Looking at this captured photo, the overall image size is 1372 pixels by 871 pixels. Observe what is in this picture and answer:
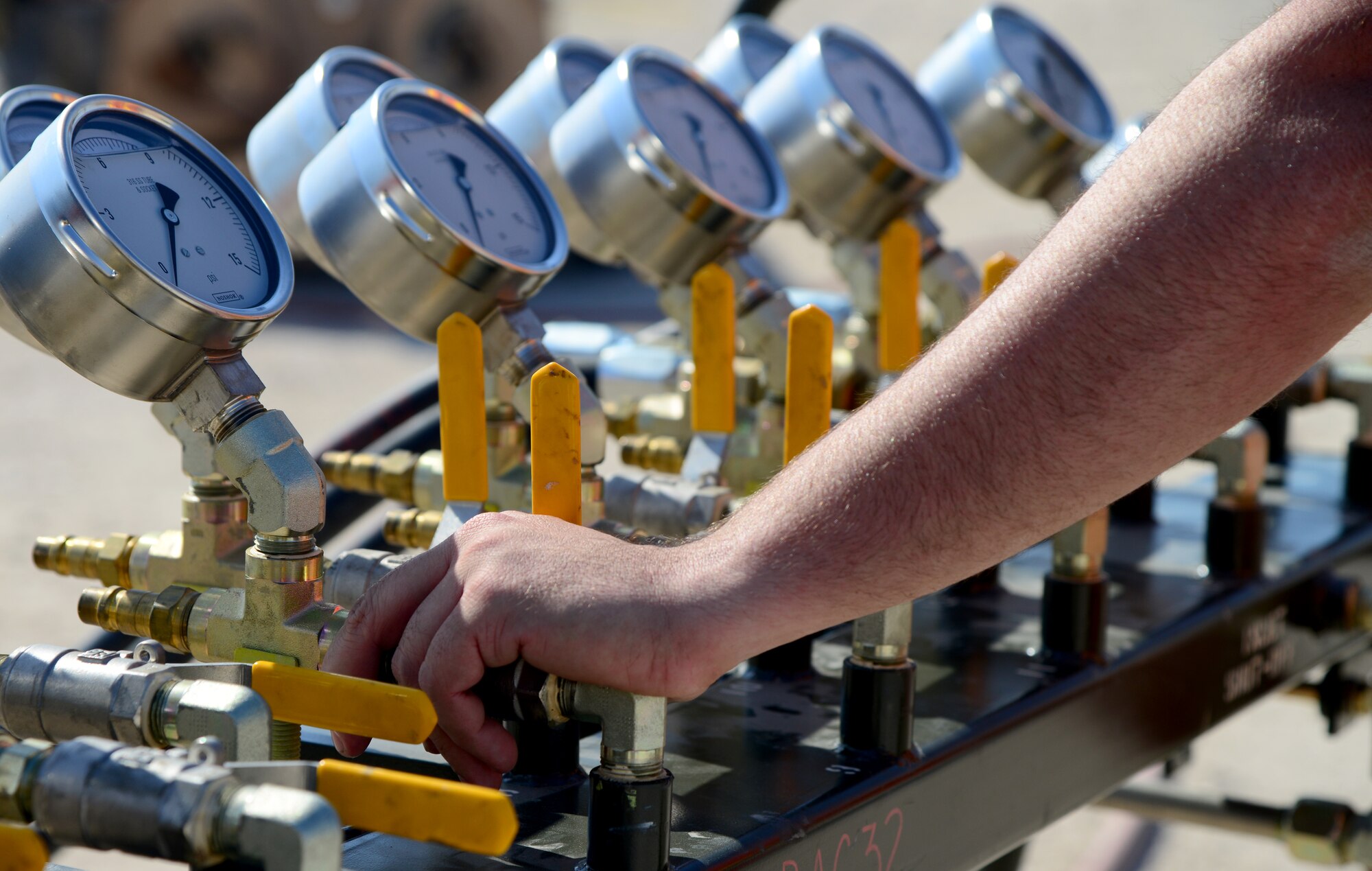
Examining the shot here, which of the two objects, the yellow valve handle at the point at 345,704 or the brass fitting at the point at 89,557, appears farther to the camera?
the brass fitting at the point at 89,557

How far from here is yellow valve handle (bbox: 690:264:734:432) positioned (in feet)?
3.25

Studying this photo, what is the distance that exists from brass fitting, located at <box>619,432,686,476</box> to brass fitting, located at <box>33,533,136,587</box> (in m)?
0.41

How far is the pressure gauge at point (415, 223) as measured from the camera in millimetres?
879

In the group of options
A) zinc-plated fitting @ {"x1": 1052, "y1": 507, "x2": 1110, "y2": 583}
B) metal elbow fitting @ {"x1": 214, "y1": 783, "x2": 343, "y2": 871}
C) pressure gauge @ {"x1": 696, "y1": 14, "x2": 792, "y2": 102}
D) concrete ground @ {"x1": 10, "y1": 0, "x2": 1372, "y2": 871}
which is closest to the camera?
metal elbow fitting @ {"x1": 214, "y1": 783, "x2": 343, "y2": 871}

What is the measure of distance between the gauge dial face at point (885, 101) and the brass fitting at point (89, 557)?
67 cm

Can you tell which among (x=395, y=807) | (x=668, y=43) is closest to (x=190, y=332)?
(x=395, y=807)

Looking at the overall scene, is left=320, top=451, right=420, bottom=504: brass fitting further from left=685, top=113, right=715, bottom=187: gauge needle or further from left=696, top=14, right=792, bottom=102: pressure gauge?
left=696, top=14, right=792, bottom=102: pressure gauge

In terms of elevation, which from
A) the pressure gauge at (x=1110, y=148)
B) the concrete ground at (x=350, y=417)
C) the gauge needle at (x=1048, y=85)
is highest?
the gauge needle at (x=1048, y=85)

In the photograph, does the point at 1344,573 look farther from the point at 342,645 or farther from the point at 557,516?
the point at 342,645

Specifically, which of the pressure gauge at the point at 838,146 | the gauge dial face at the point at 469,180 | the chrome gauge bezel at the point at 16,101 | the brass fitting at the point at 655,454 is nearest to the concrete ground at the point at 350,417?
the pressure gauge at the point at 838,146

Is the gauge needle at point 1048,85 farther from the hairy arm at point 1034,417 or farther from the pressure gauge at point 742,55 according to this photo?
the hairy arm at point 1034,417

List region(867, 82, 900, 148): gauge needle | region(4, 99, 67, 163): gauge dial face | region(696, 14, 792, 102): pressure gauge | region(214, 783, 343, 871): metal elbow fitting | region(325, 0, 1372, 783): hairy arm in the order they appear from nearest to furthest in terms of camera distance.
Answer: region(214, 783, 343, 871): metal elbow fitting, region(325, 0, 1372, 783): hairy arm, region(4, 99, 67, 163): gauge dial face, region(867, 82, 900, 148): gauge needle, region(696, 14, 792, 102): pressure gauge

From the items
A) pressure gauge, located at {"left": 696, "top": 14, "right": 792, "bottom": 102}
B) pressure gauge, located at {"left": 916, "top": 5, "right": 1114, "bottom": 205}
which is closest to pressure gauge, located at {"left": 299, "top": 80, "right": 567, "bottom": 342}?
pressure gauge, located at {"left": 696, "top": 14, "right": 792, "bottom": 102}

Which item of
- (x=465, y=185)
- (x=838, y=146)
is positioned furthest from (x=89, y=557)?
(x=838, y=146)
